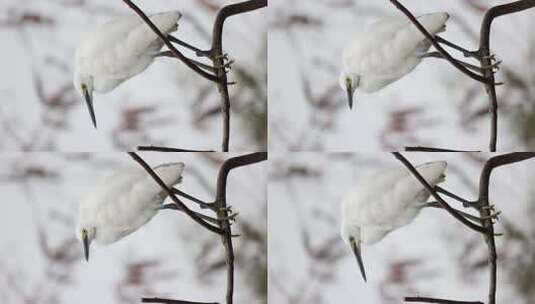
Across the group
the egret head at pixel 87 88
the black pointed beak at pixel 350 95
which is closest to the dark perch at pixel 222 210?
the egret head at pixel 87 88

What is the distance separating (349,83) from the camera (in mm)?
1448

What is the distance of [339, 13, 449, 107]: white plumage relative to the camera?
4.65 ft

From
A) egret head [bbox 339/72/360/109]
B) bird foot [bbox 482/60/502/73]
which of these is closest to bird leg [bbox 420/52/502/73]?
bird foot [bbox 482/60/502/73]

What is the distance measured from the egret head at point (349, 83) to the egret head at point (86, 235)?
1.64 feet

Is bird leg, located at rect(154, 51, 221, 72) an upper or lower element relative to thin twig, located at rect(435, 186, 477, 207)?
upper

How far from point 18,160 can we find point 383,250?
0.66m

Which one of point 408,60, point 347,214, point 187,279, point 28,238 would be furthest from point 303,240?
point 28,238

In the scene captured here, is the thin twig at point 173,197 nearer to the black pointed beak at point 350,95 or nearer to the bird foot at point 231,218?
the bird foot at point 231,218

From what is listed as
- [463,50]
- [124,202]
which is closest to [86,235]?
[124,202]

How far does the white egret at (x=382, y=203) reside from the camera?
142cm

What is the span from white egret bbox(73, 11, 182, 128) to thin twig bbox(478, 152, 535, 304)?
59cm

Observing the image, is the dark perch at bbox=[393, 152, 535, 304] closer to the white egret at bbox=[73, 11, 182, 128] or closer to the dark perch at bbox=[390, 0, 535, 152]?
the dark perch at bbox=[390, 0, 535, 152]

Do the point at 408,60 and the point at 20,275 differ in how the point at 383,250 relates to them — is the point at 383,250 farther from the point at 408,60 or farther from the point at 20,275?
the point at 20,275

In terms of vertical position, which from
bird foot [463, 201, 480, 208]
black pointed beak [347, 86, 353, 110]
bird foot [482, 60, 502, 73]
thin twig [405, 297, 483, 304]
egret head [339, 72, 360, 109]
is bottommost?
thin twig [405, 297, 483, 304]
